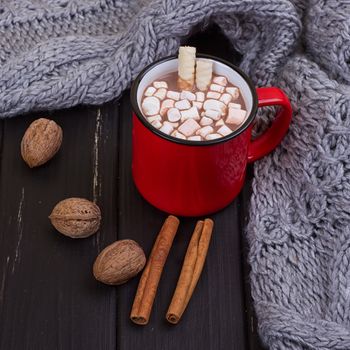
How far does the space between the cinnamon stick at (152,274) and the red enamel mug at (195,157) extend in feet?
0.12

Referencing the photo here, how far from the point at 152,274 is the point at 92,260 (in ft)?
0.27

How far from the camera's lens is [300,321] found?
85 cm

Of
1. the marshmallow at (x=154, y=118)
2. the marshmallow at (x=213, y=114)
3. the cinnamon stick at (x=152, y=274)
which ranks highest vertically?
the marshmallow at (x=154, y=118)

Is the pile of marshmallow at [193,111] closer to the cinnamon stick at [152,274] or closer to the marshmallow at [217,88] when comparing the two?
the marshmallow at [217,88]

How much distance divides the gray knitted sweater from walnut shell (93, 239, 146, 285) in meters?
0.15

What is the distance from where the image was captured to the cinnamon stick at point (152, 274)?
87cm

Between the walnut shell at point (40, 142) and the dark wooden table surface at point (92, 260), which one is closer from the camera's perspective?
the dark wooden table surface at point (92, 260)

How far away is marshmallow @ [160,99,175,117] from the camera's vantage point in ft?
2.96

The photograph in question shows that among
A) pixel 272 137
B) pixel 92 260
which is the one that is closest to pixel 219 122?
pixel 272 137

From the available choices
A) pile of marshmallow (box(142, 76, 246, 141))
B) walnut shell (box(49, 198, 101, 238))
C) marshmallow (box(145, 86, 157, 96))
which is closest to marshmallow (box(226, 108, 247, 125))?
pile of marshmallow (box(142, 76, 246, 141))

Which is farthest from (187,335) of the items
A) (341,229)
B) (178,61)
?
(178,61)

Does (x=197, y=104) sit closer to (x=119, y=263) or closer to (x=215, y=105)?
(x=215, y=105)

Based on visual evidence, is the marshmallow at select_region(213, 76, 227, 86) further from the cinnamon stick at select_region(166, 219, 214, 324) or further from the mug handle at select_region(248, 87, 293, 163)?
the cinnamon stick at select_region(166, 219, 214, 324)

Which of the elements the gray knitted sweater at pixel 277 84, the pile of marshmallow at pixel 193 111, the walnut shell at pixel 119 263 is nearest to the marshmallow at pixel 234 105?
the pile of marshmallow at pixel 193 111
